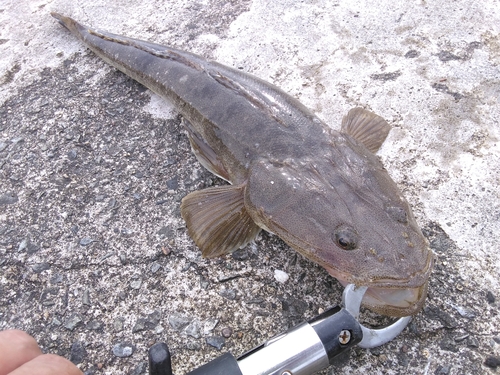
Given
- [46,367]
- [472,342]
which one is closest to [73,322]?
[46,367]

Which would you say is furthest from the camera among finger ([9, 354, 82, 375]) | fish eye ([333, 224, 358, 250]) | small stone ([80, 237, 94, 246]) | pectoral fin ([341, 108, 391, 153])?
pectoral fin ([341, 108, 391, 153])

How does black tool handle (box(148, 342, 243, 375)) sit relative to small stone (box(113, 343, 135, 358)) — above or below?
above

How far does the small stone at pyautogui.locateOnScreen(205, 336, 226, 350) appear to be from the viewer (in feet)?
7.19

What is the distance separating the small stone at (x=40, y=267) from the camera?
2562 millimetres

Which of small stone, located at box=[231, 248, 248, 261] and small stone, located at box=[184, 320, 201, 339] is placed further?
small stone, located at box=[231, 248, 248, 261]

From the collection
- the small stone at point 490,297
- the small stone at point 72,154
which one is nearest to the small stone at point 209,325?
the small stone at point 490,297

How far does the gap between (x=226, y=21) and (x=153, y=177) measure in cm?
175

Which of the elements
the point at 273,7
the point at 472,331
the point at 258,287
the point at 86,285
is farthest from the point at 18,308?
the point at 273,7

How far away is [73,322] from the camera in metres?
2.34

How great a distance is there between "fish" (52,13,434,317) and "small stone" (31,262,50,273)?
824mm

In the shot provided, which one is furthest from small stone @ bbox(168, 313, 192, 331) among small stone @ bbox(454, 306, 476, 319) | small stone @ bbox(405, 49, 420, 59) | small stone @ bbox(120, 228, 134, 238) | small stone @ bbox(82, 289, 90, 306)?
small stone @ bbox(405, 49, 420, 59)

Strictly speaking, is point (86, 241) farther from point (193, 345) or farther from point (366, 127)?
point (366, 127)

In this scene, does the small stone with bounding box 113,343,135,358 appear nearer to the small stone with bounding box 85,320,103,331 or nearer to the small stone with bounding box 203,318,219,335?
the small stone with bounding box 85,320,103,331

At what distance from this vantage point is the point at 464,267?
2.31 meters
